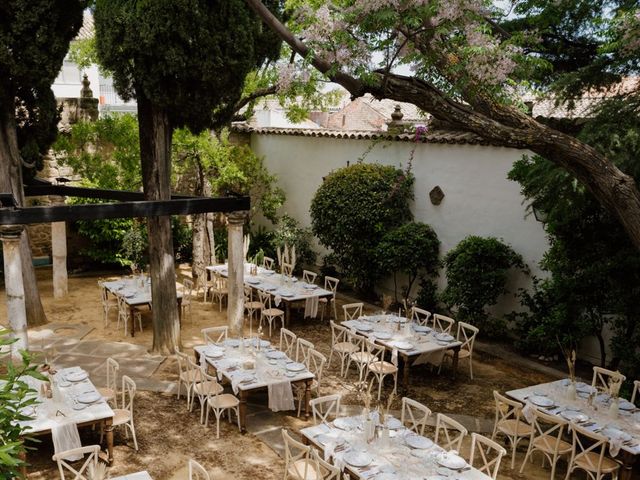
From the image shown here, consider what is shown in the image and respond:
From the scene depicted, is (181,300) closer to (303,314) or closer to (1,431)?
(303,314)

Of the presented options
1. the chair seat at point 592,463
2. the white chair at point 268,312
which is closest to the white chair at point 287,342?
the white chair at point 268,312

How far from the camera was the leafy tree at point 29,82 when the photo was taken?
31.6 ft

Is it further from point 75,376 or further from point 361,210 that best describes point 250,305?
point 75,376

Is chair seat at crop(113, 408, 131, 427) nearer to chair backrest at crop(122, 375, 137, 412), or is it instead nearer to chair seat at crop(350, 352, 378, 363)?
chair backrest at crop(122, 375, 137, 412)

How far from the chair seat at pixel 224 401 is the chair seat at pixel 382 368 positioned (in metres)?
2.20

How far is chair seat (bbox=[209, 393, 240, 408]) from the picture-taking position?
794 centimetres

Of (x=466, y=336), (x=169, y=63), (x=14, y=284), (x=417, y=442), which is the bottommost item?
(x=466, y=336)

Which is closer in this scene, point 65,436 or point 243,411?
point 65,436

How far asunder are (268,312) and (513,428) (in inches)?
218

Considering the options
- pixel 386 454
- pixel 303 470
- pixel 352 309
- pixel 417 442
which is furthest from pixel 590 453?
pixel 352 309

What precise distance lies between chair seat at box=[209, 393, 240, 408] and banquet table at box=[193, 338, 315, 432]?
0.38 ft

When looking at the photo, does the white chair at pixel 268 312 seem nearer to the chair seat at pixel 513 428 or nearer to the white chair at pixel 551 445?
the chair seat at pixel 513 428

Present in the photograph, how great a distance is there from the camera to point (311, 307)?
1246 cm

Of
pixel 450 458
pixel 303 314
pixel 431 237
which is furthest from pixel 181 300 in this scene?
pixel 450 458
